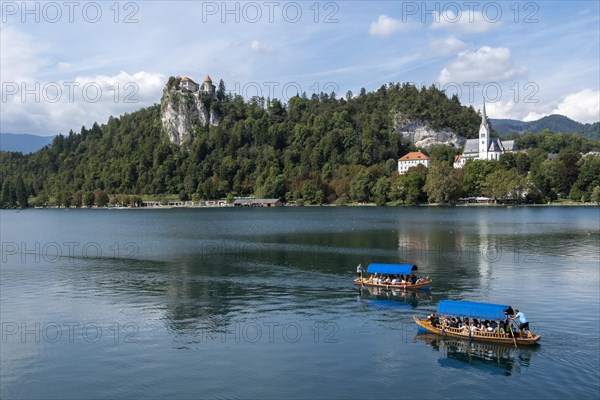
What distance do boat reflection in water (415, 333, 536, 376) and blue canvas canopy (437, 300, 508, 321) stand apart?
209 centimetres

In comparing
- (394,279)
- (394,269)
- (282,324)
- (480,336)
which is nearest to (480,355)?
(480,336)

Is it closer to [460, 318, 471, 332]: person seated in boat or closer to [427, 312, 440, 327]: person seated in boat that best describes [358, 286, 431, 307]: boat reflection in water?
[427, 312, 440, 327]: person seated in boat

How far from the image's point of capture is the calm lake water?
3409cm

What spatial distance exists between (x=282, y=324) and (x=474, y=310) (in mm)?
15929

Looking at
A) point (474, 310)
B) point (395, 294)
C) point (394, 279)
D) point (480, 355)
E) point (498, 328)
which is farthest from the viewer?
point (394, 279)

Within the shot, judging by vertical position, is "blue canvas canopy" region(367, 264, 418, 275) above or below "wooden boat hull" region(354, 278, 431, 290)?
above

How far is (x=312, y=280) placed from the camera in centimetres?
6612

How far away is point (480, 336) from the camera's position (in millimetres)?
41938

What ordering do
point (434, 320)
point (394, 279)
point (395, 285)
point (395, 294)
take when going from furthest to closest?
point (394, 279) < point (395, 285) < point (395, 294) < point (434, 320)

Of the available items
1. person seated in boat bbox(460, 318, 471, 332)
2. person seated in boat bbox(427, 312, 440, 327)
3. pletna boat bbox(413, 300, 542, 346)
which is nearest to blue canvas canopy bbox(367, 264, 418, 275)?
pletna boat bbox(413, 300, 542, 346)

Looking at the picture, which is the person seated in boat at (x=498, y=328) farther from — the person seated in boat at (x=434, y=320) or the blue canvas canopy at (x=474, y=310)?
the person seated in boat at (x=434, y=320)

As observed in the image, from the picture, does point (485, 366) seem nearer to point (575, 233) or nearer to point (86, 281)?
point (86, 281)

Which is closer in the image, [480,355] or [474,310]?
[480,355]

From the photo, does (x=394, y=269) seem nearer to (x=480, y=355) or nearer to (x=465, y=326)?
(x=465, y=326)
